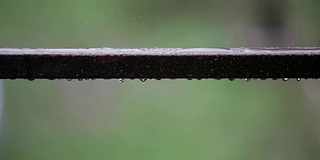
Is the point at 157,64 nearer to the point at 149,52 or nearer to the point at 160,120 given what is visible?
the point at 149,52

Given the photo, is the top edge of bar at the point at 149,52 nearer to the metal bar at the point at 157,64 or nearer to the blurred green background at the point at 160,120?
the metal bar at the point at 157,64

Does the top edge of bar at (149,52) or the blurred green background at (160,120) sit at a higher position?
the top edge of bar at (149,52)

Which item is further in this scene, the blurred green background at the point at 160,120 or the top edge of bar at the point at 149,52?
the blurred green background at the point at 160,120

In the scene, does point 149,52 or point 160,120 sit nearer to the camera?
point 149,52

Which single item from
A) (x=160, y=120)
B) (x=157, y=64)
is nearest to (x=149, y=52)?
(x=157, y=64)

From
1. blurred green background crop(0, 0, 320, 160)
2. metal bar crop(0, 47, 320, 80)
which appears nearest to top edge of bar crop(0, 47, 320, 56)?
metal bar crop(0, 47, 320, 80)

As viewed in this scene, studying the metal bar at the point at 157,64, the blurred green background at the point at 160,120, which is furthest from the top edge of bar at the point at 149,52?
the blurred green background at the point at 160,120

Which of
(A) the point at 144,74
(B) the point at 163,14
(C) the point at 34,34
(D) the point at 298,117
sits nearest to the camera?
(A) the point at 144,74

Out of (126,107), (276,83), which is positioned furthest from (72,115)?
→ (276,83)

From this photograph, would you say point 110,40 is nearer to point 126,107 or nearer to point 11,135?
point 126,107
